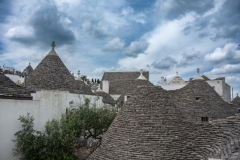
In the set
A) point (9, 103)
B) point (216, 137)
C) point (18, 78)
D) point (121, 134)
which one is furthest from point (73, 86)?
point (18, 78)

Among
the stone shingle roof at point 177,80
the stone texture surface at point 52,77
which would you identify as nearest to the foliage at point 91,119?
the stone texture surface at point 52,77

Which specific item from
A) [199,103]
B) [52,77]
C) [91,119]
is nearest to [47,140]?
[91,119]

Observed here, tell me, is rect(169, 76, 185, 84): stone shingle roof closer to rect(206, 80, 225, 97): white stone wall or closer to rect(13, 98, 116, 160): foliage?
rect(206, 80, 225, 97): white stone wall

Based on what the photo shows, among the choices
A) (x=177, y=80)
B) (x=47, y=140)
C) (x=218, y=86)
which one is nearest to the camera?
(x=47, y=140)

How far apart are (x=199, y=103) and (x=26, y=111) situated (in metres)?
14.8

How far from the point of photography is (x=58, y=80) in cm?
1511

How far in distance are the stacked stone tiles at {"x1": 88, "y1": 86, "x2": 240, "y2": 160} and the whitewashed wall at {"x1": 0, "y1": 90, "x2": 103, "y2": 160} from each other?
16.1 feet

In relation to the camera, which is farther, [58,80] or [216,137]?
[58,80]

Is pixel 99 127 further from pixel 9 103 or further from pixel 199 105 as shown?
pixel 199 105

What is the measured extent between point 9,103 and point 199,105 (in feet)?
50.8

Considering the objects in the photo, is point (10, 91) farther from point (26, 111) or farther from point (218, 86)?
point (218, 86)

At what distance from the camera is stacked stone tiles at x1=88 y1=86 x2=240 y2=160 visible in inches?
261

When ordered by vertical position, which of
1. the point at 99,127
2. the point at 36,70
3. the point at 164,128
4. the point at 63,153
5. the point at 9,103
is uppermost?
the point at 36,70

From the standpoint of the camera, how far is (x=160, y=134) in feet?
24.6
